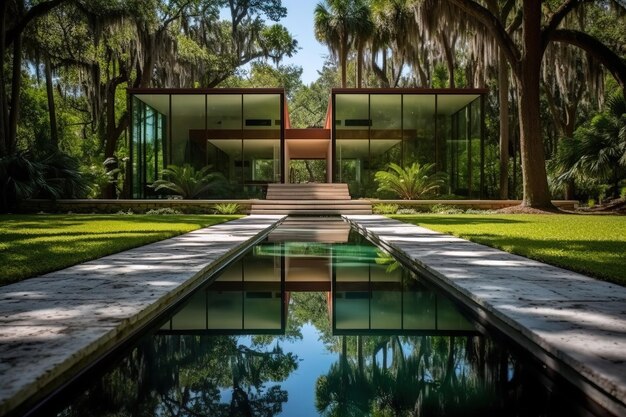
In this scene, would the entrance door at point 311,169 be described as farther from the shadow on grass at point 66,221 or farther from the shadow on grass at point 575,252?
the shadow on grass at point 575,252

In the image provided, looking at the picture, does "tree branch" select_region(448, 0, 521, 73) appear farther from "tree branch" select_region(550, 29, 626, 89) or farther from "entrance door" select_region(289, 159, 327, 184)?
"entrance door" select_region(289, 159, 327, 184)

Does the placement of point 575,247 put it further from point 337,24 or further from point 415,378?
point 337,24

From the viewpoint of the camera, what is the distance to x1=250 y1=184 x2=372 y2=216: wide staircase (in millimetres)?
15672

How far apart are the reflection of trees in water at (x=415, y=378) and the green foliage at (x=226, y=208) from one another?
13.0 metres

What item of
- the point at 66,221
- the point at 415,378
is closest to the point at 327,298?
the point at 415,378

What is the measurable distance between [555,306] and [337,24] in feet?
80.9

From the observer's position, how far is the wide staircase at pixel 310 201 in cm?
1567

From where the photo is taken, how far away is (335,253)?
629cm

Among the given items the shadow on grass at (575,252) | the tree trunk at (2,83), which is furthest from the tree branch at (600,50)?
the tree trunk at (2,83)

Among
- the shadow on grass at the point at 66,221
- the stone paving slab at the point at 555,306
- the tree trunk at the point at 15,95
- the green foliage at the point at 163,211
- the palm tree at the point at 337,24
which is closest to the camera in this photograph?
the stone paving slab at the point at 555,306

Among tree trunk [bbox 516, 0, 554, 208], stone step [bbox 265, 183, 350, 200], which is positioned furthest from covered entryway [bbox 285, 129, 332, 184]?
tree trunk [bbox 516, 0, 554, 208]

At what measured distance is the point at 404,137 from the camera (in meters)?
19.0

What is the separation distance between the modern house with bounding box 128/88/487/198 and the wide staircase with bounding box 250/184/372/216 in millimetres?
1022

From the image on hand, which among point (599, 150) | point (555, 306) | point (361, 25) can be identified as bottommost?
point (555, 306)
